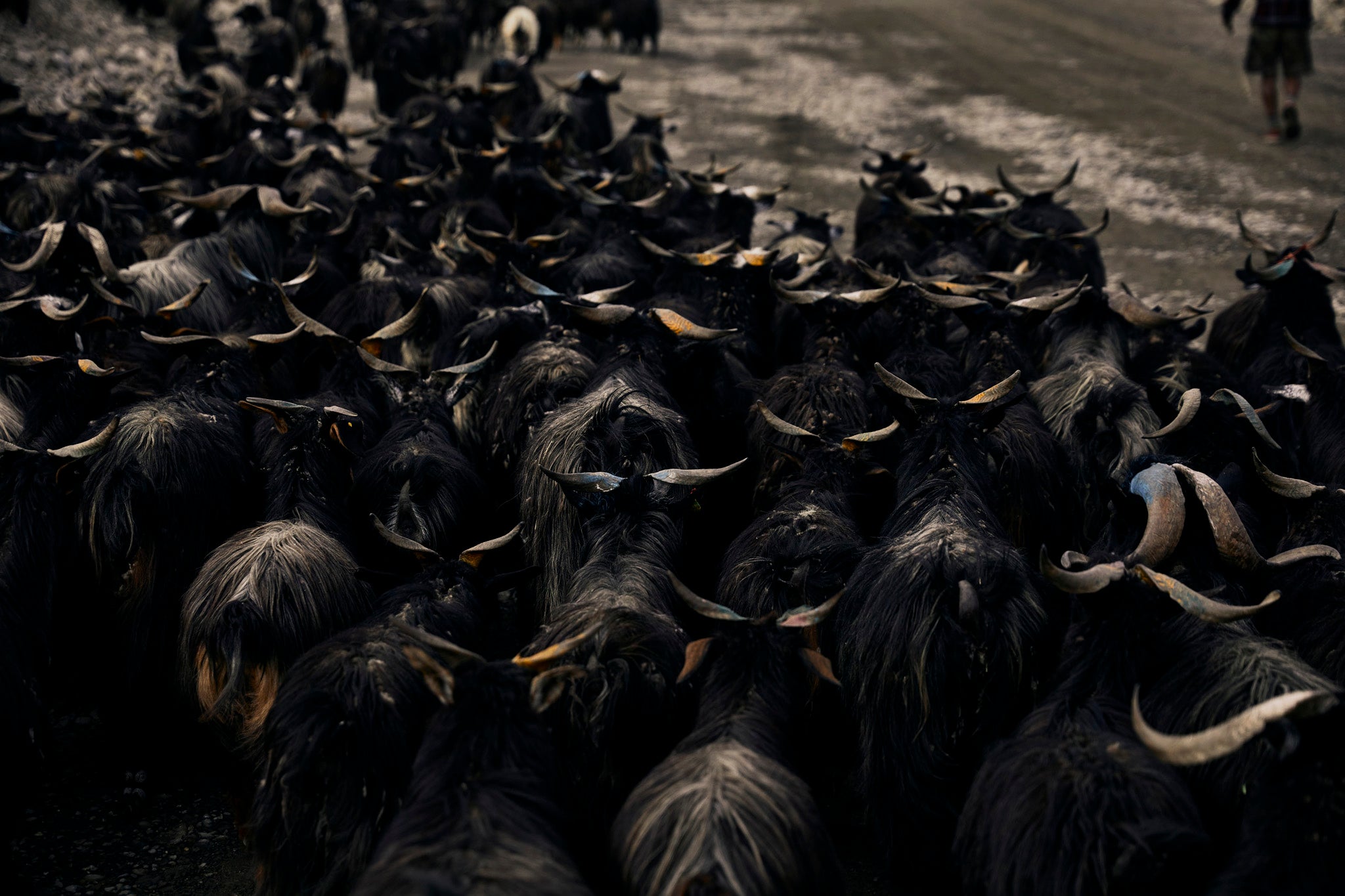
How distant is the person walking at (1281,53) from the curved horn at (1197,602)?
1029 cm

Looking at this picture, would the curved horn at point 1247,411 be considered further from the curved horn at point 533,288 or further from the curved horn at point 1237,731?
the curved horn at point 533,288

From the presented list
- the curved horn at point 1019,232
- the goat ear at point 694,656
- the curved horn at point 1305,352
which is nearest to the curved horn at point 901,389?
the goat ear at point 694,656

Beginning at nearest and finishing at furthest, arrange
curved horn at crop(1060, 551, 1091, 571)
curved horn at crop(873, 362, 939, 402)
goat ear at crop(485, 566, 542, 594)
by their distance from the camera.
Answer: curved horn at crop(1060, 551, 1091, 571), goat ear at crop(485, 566, 542, 594), curved horn at crop(873, 362, 939, 402)

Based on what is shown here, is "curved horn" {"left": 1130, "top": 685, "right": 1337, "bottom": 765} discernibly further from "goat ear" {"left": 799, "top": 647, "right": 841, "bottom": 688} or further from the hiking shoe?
the hiking shoe

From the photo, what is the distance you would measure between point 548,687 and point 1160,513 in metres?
1.88

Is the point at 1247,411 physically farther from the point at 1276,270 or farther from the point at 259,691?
the point at 259,691

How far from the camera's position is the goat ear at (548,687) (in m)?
2.71

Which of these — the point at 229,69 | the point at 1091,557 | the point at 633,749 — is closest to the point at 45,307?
the point at 633,749

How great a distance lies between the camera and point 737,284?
5.62 meters

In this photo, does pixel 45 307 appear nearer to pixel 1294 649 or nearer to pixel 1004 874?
pixel 1004 874

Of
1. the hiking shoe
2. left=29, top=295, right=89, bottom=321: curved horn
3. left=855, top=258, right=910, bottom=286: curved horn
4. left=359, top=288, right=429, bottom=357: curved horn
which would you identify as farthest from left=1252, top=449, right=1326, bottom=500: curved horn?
the hiking shoe

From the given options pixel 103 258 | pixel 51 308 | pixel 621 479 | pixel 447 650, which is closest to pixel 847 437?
pixel 621 479

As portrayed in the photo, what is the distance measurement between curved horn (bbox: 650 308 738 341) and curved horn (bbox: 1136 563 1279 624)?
88.9 inches

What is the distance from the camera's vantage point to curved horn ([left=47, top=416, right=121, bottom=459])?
3.72 meters
